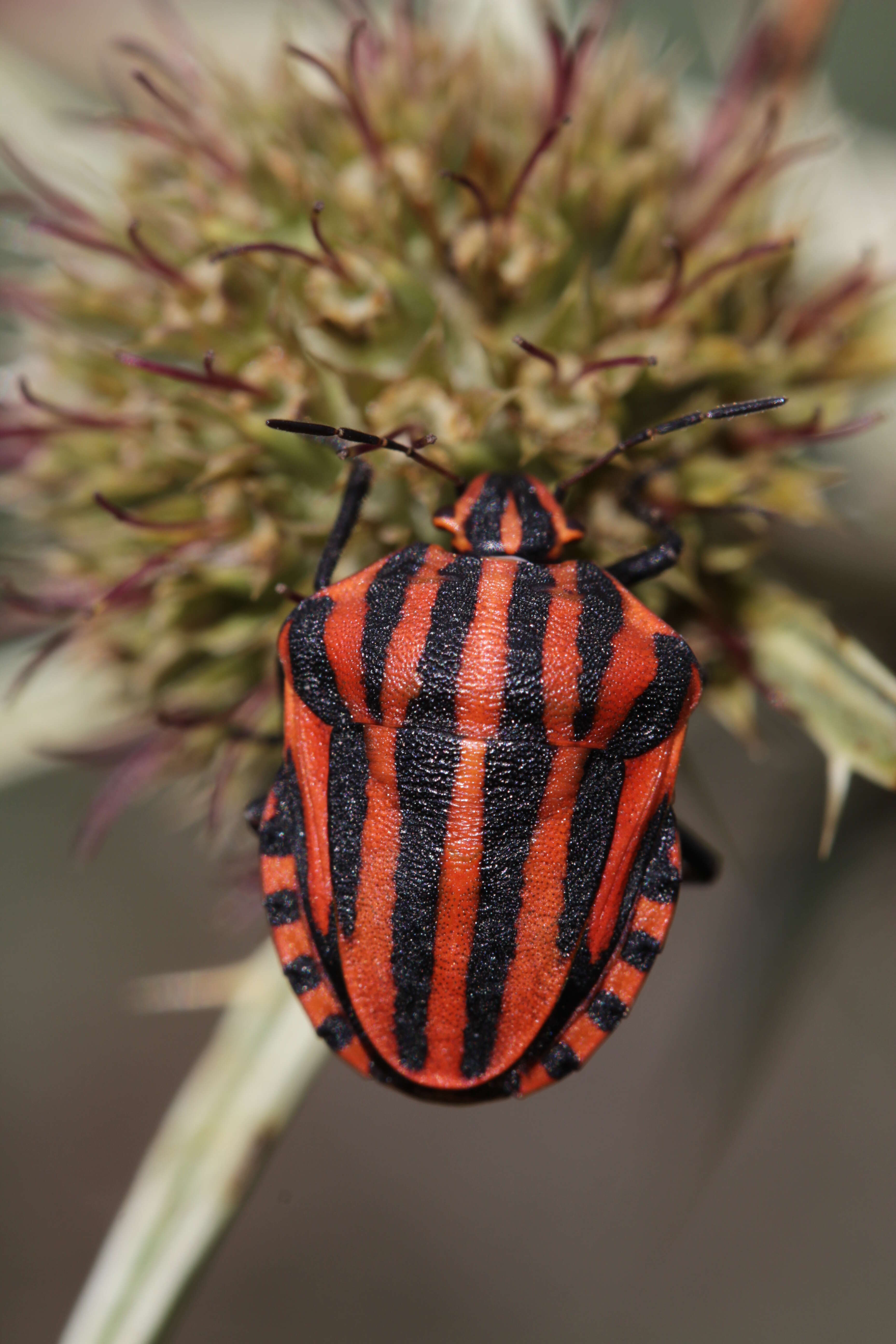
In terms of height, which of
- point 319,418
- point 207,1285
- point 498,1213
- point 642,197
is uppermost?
point 642,197

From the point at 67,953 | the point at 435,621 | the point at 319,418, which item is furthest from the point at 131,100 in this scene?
the point at 67,953

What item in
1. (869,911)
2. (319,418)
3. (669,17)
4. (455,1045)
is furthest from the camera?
(669,17)

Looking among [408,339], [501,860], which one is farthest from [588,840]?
[408,339]

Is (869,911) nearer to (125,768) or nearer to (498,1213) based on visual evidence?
(125,768)

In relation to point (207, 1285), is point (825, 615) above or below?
above

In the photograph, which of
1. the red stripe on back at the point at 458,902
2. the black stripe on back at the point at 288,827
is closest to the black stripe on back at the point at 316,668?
the black stripe on back at the point at 288,827

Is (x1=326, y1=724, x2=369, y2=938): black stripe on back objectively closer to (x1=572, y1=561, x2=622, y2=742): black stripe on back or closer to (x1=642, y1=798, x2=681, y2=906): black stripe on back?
(x1=572, y1=561, x2=622, y2=742): black stripe on back
